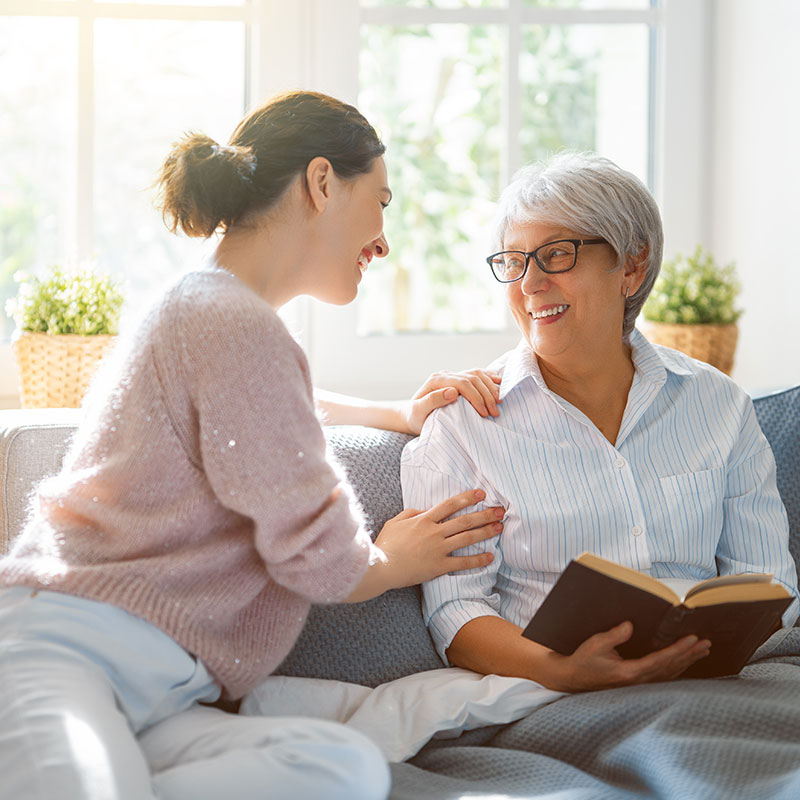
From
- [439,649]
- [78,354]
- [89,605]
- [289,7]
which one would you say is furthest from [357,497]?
[289,7]

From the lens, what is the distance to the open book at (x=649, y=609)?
1.29 metres

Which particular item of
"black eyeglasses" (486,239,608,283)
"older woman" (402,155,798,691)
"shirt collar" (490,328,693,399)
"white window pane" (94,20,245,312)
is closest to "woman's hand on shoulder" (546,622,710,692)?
"older woman" (402,155,798,691)

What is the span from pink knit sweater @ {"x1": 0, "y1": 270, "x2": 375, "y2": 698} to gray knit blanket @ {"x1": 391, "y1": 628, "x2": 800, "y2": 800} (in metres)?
0.29

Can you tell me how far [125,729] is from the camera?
3.77 ft

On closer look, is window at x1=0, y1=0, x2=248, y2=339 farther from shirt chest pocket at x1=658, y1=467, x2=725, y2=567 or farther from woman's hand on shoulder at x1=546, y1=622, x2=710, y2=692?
woman's hand on shoulder at x1=546, y1=622, x2=710, y2=692

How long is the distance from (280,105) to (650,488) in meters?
0.83

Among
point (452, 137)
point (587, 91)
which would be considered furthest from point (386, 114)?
point (587, 91)

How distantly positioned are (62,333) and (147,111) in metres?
0.78

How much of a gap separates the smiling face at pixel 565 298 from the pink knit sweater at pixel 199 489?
1.72 feet

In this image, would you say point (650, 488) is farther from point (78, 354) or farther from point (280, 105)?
point (78, 354)

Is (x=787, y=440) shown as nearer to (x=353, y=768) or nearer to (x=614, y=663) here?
(x=614, y=663)

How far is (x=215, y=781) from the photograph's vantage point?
1.13m

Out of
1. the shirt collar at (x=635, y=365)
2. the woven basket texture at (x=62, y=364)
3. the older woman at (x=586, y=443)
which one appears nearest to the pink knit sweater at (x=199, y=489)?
the older woman at (x=586, y=443)

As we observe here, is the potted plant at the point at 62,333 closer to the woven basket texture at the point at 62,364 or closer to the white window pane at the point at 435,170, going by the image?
the woven basket texture at the point at 62,364
